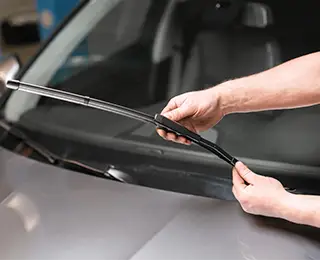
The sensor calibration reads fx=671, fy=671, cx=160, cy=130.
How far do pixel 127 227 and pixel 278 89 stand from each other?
42 cm

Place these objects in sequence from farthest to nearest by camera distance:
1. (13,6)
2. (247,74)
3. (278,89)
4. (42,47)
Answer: (13,6) < (42,47) < (247,74) < (278,89)

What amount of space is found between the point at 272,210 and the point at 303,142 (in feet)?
0.99

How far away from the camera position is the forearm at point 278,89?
1.37 meters

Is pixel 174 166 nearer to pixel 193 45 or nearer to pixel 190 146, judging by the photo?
pixel 190 146

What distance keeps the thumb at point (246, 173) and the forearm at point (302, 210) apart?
86 millimetres

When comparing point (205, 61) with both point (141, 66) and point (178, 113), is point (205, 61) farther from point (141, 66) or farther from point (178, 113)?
point (178, 113)

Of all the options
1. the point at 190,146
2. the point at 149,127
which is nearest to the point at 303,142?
the point at 190,146

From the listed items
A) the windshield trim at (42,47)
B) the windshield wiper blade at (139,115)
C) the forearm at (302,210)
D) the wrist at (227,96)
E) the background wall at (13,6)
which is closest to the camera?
the forearm at (302,210)

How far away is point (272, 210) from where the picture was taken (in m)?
1.21

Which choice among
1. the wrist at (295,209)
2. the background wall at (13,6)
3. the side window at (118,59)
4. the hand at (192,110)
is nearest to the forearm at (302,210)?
the wrist at (295,209)

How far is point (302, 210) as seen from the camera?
3.84ft

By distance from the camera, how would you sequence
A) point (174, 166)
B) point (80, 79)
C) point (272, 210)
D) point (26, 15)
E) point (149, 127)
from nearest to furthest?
point (272, 210), point (174, 166), point (149, 127), point (80, 79), point (26, 15)

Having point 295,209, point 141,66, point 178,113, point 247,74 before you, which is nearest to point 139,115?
point 178,113

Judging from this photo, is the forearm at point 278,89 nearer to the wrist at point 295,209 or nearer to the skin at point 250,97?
the skin at point 250,97
